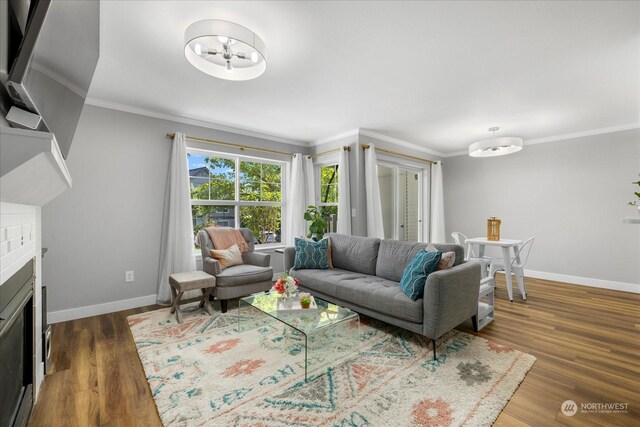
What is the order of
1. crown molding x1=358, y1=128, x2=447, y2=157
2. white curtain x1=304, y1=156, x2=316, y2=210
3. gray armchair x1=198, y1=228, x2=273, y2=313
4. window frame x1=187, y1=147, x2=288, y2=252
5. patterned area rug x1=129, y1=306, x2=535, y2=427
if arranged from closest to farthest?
patterned area rug x1=129, y1=306, x2=535, y2=427 → gray armchair x1=198, y1=228, x2=273, y2=313 → window frame x1=187, y1=147, x2=288, y2=252 → crown molding x1=358, y1=128, x2=447, y2=157 → white curtain x1=304, y1=156, x2=316, y2=210

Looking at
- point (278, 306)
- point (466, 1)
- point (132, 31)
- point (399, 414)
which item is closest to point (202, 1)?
point (132, 31)

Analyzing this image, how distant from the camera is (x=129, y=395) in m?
1.82

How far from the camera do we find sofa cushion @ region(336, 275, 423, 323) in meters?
2.32

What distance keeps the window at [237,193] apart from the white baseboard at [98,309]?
1072 millimetres

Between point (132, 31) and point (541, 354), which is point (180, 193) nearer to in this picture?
point (132, 31)

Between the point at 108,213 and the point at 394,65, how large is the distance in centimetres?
341

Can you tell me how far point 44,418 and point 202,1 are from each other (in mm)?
2566

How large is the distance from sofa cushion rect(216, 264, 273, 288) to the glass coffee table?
0.58 meters

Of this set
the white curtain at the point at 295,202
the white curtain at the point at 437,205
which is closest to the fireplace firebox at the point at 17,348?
the white curtain at the point at 295,202

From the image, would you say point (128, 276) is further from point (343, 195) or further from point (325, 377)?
point (343, 195)

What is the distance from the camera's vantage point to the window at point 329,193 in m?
4.83

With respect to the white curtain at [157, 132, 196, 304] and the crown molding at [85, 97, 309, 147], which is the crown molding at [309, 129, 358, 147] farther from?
the white curtain at [157, 132, 196, 304]

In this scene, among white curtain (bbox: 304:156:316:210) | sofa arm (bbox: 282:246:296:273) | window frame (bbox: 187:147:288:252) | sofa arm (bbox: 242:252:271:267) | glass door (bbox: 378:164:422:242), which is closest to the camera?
sofa arm (bbox: 242:252:271:267)

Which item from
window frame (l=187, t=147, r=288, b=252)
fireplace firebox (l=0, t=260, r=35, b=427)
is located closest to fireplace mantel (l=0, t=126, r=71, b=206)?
fireplace firebox (l=0, t=260, r=35, b=427)
